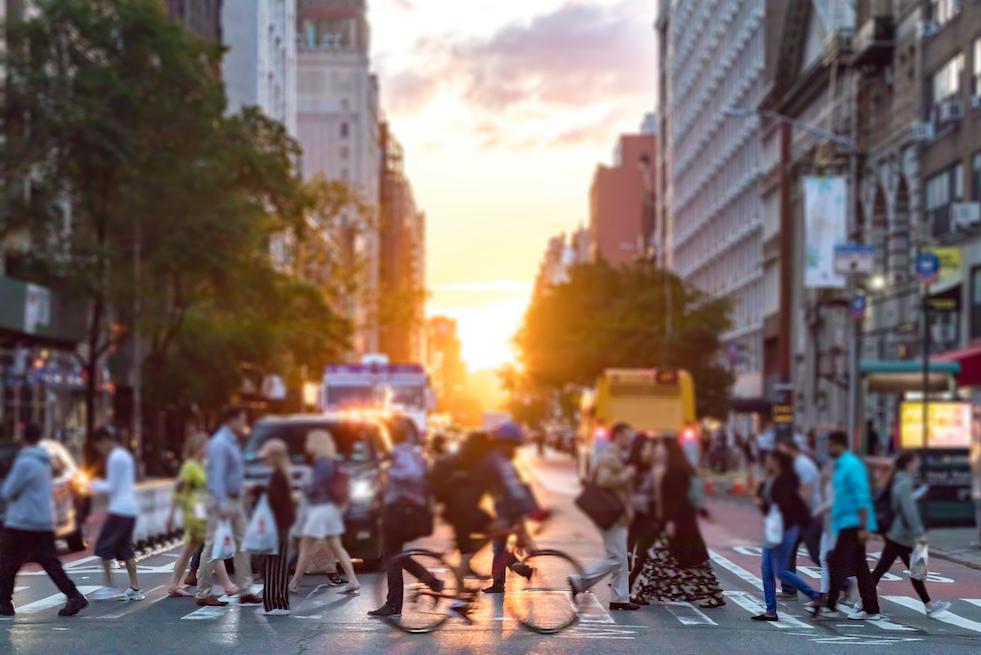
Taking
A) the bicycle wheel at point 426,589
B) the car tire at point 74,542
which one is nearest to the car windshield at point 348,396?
the car tire at point 74,542

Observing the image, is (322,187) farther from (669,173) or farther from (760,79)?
(669,173)

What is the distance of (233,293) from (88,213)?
423 cm

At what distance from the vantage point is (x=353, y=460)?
901 inches

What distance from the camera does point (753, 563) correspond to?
2050 cm

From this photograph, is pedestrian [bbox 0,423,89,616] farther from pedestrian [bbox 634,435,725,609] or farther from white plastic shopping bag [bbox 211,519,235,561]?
pedestrian [bbox 634,435,725,609]

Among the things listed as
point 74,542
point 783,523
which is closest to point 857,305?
point 74,542

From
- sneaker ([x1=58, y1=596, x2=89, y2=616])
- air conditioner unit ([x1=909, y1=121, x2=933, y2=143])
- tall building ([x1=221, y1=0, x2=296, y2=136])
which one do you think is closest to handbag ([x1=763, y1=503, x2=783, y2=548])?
sneaker ([x1=58, y1=596, x2=89, y2=616])

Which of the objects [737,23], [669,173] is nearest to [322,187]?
[737,23]

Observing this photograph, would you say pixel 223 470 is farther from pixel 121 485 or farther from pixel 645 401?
pixel 645 401

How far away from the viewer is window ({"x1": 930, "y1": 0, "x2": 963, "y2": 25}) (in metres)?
45.5

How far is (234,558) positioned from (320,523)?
894 mm

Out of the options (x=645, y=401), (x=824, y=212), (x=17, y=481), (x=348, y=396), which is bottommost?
(x=17, y=481)

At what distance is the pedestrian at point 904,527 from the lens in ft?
50.1

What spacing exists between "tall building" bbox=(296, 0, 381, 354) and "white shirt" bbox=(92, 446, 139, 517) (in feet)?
461
